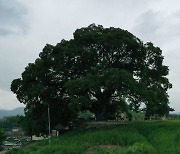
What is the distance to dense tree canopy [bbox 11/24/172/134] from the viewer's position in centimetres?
3158

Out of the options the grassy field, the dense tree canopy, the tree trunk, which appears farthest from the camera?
the tree trunk

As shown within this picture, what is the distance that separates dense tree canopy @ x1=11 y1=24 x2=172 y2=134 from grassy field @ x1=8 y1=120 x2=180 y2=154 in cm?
286

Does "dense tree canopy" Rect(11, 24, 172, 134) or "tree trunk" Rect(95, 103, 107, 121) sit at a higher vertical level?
"dense tree canopy" Rect(11, 24, 172, 134)

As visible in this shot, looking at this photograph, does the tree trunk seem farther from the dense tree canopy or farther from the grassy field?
the grassy field

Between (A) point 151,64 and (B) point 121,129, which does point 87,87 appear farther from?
(A) point 151,64

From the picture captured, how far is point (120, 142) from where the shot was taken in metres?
26.5

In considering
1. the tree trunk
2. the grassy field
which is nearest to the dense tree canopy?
the tree trunk

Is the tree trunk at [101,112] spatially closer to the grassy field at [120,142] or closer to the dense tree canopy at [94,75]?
the dense tree canopy at [94,75]

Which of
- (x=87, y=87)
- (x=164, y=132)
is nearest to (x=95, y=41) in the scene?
(x=87, y=87)

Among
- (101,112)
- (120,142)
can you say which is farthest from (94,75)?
(120,142)

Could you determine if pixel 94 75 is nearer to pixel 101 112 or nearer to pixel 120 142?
pixel 101 112

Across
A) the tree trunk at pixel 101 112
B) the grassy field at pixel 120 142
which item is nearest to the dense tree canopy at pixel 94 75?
the tree trunk at pixel 101 112

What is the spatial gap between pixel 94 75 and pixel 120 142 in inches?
285

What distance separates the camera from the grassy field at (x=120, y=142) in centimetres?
2466
